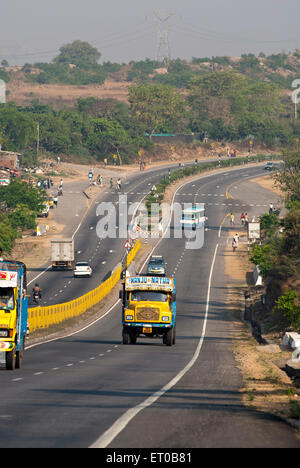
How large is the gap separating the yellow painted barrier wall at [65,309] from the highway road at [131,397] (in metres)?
2.24

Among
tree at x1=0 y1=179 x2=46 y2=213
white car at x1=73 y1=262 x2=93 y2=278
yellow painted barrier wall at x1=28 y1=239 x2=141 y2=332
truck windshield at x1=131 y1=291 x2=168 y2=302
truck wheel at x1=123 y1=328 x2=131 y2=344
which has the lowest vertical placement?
truck wheel at x1=123 y1=328 x2=131 y2=344

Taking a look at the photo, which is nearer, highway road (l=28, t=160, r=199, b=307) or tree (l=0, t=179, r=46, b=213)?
highway road (l=28, t=160, r=199, b=307)

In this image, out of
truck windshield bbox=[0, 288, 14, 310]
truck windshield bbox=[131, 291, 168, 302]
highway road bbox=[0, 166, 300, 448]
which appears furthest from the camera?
truck windshield bbox=[131, 291, 168, 302]

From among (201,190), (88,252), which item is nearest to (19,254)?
(88,252)

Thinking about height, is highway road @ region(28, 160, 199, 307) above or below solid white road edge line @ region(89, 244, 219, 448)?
above

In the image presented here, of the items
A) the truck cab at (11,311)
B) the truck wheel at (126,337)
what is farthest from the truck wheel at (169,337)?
the truck cab at (11,311)

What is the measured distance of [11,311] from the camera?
28.7 m

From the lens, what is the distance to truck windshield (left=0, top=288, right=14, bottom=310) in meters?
28.8

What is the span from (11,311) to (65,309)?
30152 mm

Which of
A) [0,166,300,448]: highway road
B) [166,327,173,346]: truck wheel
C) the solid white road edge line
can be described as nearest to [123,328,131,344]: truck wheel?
[0,166,300,448]: highway road

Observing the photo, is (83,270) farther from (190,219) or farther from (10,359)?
(10,359)

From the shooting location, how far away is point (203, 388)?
24.4m

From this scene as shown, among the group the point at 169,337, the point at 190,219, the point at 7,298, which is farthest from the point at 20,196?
the point at 7,298

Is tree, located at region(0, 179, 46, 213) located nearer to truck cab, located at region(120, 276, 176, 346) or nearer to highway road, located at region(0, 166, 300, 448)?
highway road, located at region(0, 166, 300, 448)
